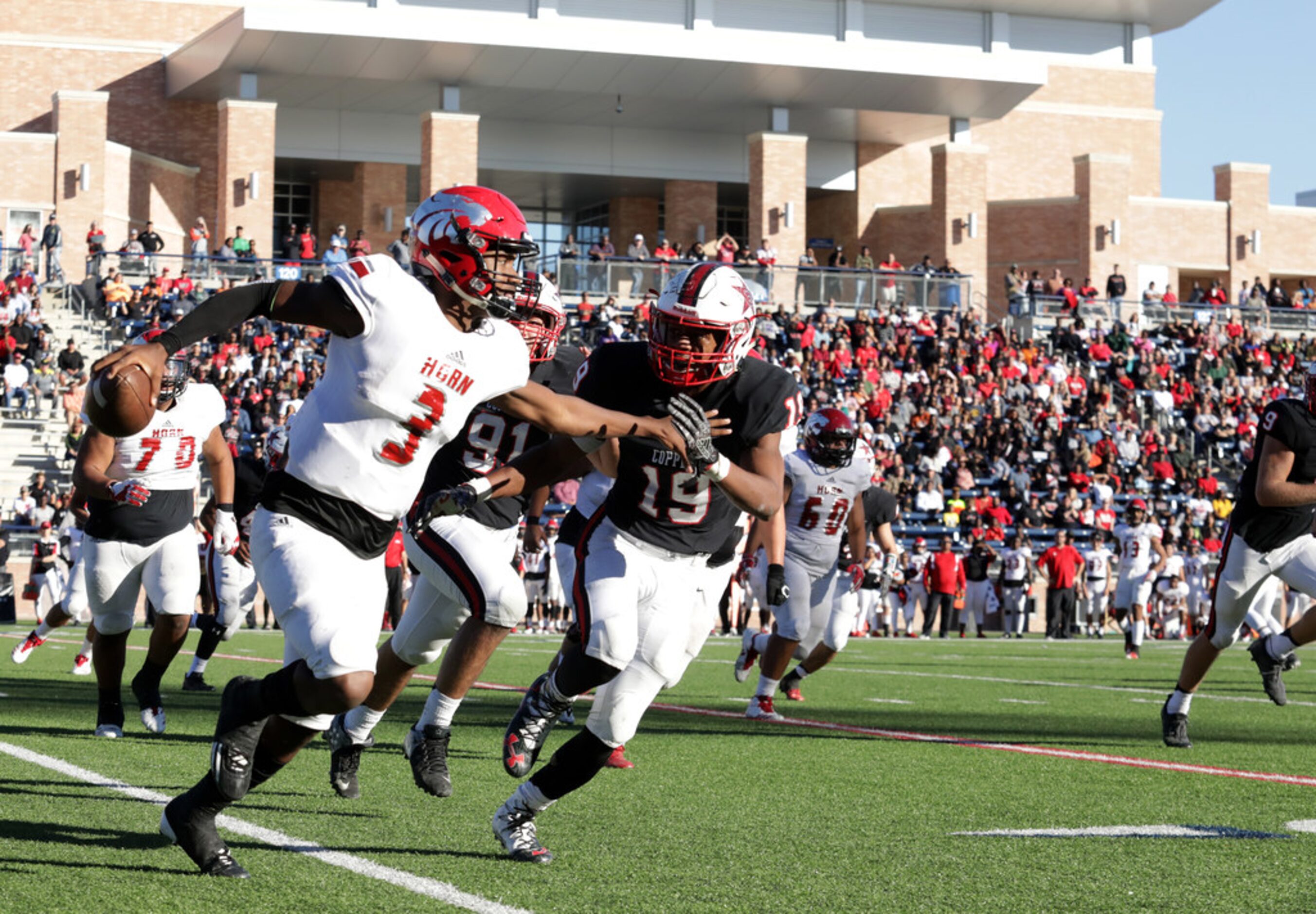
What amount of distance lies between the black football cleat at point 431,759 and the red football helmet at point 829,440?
471cm

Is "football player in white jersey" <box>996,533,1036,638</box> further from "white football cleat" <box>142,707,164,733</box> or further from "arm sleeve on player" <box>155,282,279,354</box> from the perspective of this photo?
"arm sleeve on player" <box>155,282,279,354</box>

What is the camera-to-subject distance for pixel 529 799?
5.12 m

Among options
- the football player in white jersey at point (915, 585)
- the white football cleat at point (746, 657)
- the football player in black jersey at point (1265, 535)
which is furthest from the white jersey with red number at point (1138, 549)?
the football player in black jersey at point (1265, 535)

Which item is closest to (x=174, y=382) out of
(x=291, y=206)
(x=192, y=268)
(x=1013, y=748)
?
(x=1013, y=748)

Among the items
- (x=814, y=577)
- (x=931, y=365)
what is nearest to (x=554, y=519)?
(x=931, y=365)

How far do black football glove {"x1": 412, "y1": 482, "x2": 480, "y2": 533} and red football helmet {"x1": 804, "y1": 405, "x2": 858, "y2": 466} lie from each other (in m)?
5.61

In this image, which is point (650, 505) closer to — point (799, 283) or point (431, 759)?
point (431, 759)

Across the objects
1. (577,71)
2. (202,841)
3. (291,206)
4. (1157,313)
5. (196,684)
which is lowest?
(196,684)

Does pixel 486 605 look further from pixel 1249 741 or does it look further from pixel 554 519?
pixel 554 519

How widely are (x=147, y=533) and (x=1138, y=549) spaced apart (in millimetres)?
15969

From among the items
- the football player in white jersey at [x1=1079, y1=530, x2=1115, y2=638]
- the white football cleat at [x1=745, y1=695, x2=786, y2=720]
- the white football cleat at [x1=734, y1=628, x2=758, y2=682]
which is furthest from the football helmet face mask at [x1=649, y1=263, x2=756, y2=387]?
the football player in white jersey at [x1=1079, y1=530, x2=1115, y2=638]

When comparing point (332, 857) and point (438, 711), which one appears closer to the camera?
point (332, 857)

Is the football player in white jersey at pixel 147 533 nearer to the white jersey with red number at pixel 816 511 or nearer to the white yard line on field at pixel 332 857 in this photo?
the white yard line on field at pixel 332 857

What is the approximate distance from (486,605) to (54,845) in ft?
6.64
